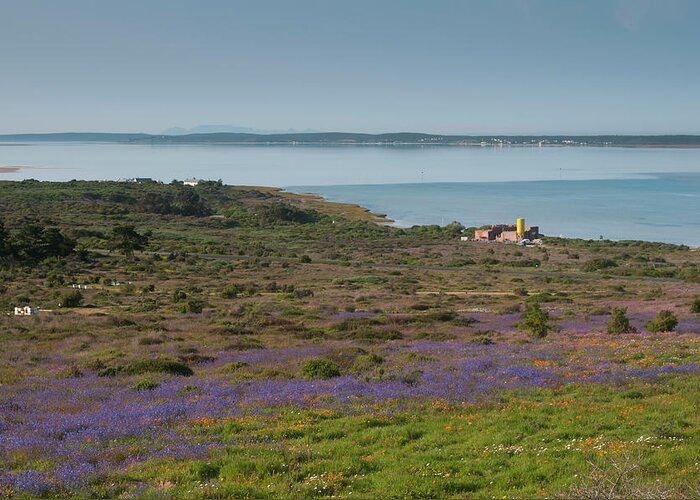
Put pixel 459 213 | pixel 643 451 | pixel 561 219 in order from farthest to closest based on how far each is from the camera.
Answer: pixel 459 213 → pixel 561 219 → pixel 643 451

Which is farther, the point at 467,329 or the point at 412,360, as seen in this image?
the point at 467,329

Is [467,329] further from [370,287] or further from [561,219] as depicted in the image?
[561,219]

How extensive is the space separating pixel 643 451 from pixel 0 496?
8.50 m

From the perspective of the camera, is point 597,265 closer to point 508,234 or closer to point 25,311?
point 508,234

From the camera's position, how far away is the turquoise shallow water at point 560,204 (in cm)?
10656

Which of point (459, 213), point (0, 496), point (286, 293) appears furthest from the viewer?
point (459, 213)

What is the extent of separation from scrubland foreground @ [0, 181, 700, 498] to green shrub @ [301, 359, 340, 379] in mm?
53

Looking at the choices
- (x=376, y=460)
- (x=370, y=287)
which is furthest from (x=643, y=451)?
(x=370, y=287)

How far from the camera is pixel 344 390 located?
565 inches

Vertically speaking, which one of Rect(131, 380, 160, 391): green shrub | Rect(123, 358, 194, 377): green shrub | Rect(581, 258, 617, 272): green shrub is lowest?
Rect(581, 258, 617, 272): green shrub

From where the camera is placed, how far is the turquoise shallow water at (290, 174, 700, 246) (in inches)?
4195

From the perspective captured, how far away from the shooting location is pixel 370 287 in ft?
157

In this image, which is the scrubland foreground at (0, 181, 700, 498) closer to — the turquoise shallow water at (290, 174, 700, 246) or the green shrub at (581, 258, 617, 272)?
the green shrub at (581, 258, 617, 272)

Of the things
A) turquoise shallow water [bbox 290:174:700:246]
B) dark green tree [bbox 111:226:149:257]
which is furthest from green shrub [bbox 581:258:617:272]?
dark green tree [bbox 111:226:149:257]
